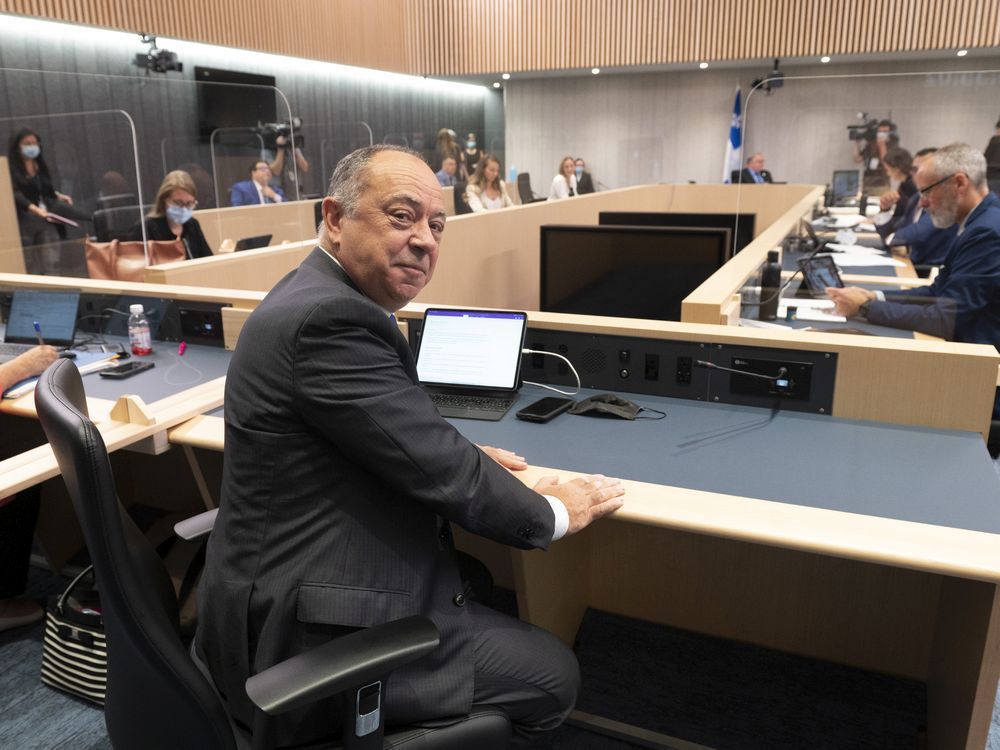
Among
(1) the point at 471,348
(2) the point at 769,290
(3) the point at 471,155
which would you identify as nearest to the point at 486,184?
(3) the point at 471,155

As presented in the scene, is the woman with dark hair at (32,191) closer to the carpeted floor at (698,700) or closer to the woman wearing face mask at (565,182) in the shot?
the carpeted floor at (698,700)

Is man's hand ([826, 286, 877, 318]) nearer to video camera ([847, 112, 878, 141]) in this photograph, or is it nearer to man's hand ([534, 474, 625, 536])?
video camera ([847, 112, 878, 141])

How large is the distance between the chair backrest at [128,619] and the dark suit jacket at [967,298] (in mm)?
2898

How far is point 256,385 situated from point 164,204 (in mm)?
3876

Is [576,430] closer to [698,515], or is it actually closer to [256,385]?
[698,515]

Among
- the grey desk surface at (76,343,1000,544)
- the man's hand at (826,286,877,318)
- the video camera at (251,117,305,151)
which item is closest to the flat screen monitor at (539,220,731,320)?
the man's hand at (826,286,877,318)

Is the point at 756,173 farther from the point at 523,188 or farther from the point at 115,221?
the point at 115,221

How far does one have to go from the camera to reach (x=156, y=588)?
108 centimetres

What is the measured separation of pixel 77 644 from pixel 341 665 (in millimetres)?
1292

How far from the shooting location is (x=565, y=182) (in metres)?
9.73

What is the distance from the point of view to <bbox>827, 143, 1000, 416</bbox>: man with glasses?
2.95m

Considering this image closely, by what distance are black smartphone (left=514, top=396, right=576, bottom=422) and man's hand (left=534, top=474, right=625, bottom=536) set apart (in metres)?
0.42

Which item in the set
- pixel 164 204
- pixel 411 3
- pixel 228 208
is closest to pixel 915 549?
pixel 164 204

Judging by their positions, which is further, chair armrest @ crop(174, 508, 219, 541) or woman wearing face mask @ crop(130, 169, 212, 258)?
woman wearing face mask @ crop(130, 169, 212, 258)
